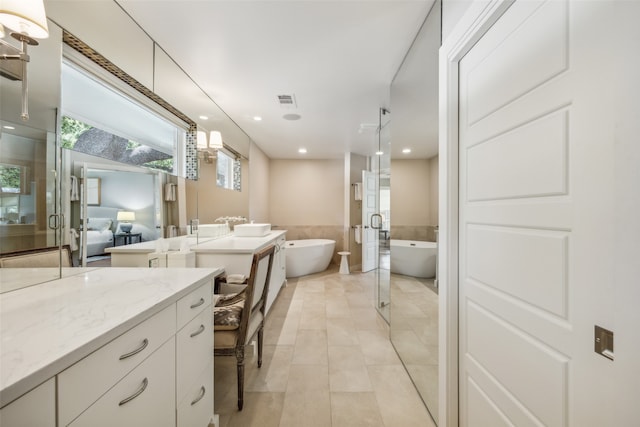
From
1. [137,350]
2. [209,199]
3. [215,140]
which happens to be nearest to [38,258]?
[137,350]

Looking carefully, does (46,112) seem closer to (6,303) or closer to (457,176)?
(6,303)

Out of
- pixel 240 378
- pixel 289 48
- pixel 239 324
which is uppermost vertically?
pixel 289 48

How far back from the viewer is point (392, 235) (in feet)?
6.63

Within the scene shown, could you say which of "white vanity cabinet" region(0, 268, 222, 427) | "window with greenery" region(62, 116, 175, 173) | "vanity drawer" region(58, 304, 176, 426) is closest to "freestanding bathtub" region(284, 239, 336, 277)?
"window with greenery" region(62, 116, 175, 173)

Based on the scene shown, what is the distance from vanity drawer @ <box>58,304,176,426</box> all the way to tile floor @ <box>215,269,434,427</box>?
96 centimetres

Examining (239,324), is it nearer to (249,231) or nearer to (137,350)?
(137,350)

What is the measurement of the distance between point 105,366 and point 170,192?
5.27 ft

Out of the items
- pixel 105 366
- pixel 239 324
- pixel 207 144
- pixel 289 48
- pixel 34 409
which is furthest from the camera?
pixel 207 144

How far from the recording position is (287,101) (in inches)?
105

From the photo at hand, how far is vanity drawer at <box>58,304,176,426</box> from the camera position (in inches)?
22.1

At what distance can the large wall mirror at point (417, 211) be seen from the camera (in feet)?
4.55

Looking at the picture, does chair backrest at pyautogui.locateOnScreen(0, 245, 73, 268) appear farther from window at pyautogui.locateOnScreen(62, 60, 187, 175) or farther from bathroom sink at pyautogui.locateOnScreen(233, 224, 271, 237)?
bathroom sink at pyautogui.locateOnScreen(233, 224, 271, 237)

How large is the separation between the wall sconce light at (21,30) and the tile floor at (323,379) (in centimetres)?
195

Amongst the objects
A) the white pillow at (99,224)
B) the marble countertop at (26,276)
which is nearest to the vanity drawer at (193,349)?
the marble countertop at (26,276)
